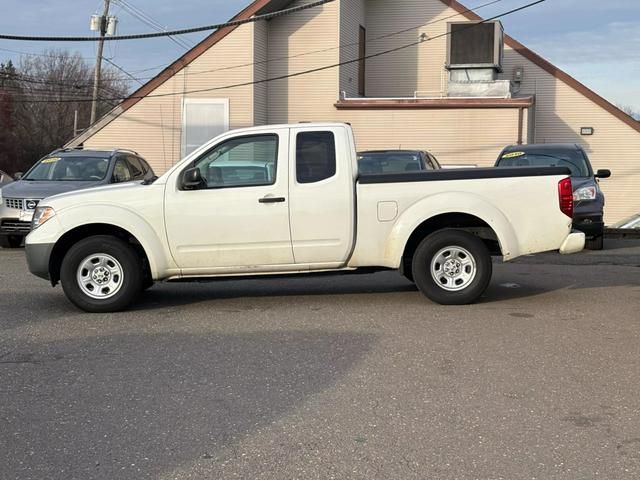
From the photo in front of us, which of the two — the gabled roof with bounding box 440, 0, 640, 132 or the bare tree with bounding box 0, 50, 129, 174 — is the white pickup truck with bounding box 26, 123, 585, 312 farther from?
the bare tree with bounding box 0, 50, 129, 174

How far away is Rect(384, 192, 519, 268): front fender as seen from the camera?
8273 millimetres

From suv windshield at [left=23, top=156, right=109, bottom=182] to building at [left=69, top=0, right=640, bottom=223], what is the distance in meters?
10.3

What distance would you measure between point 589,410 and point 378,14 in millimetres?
26633

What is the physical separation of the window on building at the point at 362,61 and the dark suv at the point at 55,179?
14.1m

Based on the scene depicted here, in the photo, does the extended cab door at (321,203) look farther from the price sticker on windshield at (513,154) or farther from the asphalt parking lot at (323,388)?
the price sticker on windshield at (513,154)

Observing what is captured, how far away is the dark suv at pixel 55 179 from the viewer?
555 inches

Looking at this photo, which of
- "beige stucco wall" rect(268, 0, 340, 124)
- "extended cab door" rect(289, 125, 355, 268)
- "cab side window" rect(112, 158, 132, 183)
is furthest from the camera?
"beige stucco wall" rect(268, 0, 340, 124)

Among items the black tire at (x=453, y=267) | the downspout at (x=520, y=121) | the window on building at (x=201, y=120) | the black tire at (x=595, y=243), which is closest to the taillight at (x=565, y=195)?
the black tire at (x=453, y=267)

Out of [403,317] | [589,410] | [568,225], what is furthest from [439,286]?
[589,410]

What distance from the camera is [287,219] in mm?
8242

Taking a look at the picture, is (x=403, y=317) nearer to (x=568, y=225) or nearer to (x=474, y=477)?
(x=568, y=225)

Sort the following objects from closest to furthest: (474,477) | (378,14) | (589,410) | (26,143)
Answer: (474,477), (589,410), (378,14), (26,143)

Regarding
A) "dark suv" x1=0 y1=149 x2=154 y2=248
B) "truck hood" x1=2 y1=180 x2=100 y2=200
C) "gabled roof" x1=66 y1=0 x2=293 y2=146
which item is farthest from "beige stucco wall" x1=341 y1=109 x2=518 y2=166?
"truck hood" x1=2 y1=180 x2=100 y2=200

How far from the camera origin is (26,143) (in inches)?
2520
